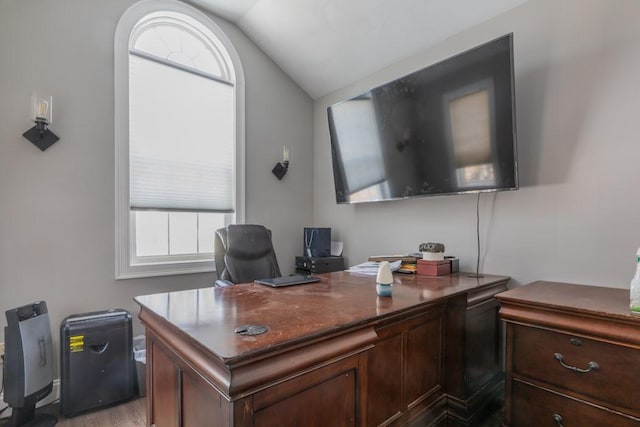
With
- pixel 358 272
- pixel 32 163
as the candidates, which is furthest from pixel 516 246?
pixel 32 163

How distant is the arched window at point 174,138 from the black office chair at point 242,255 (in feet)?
1.64

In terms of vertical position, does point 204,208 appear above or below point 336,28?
below

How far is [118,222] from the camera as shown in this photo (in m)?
2.44

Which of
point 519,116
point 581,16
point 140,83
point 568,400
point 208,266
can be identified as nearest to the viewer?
point 568,400

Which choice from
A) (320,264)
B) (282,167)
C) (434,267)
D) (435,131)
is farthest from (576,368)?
(282,167)

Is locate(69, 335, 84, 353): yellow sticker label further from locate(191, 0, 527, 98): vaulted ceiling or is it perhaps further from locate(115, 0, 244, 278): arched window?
locate(191, 0, 527, 98): vaulted ceiling

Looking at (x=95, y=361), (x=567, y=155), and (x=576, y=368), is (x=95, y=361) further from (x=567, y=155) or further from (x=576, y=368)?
(x=567, y=155)

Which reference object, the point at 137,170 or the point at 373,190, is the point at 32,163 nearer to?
the point at 137,170

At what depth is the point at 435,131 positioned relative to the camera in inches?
87.2

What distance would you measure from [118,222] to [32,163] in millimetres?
620

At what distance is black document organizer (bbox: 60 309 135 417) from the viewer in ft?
6.75

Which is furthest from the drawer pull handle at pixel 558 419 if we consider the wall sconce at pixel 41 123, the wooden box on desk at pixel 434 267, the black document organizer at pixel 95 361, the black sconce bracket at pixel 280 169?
the wall sconce at pixel 41 123

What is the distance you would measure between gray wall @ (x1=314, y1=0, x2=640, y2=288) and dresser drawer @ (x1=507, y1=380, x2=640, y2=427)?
734mm

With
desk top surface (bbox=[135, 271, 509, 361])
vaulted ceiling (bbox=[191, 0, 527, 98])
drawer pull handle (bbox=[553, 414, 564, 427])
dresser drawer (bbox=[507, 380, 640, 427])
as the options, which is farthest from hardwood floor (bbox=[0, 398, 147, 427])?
vaulted ceiling (bbox=[191, 0, 527, 98])
